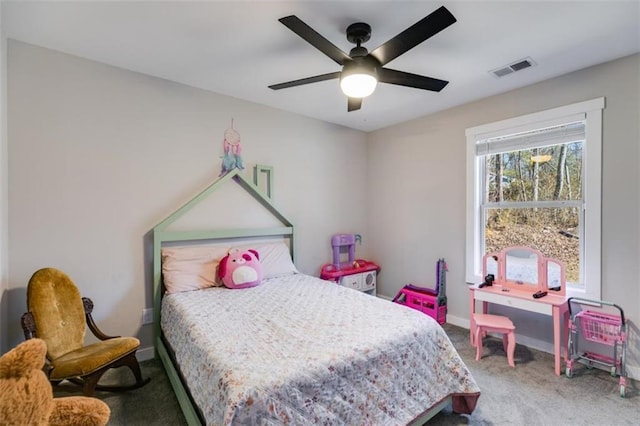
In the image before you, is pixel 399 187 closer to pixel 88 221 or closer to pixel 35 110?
pixel 88 221

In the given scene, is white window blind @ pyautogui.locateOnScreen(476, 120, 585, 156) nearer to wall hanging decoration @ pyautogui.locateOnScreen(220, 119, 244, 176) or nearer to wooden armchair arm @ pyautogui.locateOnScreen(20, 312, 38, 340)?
wall hanging decoration @ pyautogui.locateOnScreen(220, 119, 244, 176)

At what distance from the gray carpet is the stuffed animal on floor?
1057mm

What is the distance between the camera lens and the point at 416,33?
59.9 inches

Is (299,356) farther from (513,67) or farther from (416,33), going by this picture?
(513,67)

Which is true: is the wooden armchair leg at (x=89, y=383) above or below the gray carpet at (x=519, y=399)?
above

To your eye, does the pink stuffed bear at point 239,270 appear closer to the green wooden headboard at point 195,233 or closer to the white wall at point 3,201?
the green wooden headboard at point 195,233

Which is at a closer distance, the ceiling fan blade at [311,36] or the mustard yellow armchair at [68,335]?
the ceiling fan blade at [311,36]

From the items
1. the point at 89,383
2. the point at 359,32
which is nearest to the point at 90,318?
the point at 89,383

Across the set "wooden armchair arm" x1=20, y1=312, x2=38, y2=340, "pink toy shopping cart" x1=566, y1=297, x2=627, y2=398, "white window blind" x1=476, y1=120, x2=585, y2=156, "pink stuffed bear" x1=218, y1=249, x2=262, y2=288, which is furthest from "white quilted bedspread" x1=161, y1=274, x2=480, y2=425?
"white window blind" x1=476, y1=120, x2=585, y2=156

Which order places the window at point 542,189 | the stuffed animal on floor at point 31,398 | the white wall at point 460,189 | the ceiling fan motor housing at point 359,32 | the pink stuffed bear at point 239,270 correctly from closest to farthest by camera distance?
the stuffed animal on floor at point 31,398, the ceiling fan motor housing at point 359,32, the white wall at point 460,189, the window at point 542,189, the pink stuffed bear at point 239,270

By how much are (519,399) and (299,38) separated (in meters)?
2.90

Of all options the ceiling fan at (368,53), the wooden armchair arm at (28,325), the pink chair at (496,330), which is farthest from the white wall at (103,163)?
the pink chair at (496,330)

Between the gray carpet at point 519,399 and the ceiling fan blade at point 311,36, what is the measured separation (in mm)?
2287

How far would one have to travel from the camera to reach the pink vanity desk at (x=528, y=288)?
2389mm
